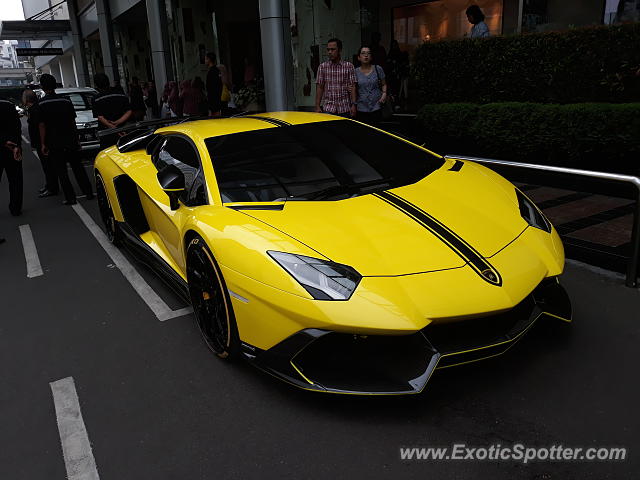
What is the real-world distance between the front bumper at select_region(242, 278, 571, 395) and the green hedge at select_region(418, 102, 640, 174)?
194 inches

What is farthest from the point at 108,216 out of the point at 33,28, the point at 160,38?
the point at 33,28

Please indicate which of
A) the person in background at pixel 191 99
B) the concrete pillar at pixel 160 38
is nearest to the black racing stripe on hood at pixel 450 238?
the person in background at pixel 191 99

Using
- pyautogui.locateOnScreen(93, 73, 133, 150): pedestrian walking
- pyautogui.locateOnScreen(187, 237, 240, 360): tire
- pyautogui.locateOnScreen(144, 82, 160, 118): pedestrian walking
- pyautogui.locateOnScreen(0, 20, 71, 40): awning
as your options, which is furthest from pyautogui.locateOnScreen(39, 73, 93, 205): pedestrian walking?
pyautogui.locateOnScreen(0, 20, 71, 40): awning

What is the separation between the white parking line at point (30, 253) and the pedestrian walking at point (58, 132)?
1365mm

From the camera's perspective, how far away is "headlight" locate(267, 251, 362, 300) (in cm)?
258

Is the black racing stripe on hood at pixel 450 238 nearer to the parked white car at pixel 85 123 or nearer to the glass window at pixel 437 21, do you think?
the parked white car at pixel 85 123

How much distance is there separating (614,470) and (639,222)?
221cm

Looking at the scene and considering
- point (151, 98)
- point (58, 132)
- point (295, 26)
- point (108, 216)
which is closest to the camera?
point (108, 216)

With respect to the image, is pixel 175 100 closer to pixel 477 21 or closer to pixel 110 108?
pixel 110 108

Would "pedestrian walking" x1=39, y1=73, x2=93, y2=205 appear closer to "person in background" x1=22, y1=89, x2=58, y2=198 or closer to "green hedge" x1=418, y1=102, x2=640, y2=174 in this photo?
"person in background" x1=22, y1=89, x2=58, y2=198

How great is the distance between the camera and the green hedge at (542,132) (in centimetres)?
666

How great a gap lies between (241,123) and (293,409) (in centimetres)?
226

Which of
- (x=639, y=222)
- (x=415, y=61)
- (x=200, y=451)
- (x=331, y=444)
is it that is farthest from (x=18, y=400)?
(x=415, y=61)

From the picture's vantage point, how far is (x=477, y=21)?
8828 millimetres
